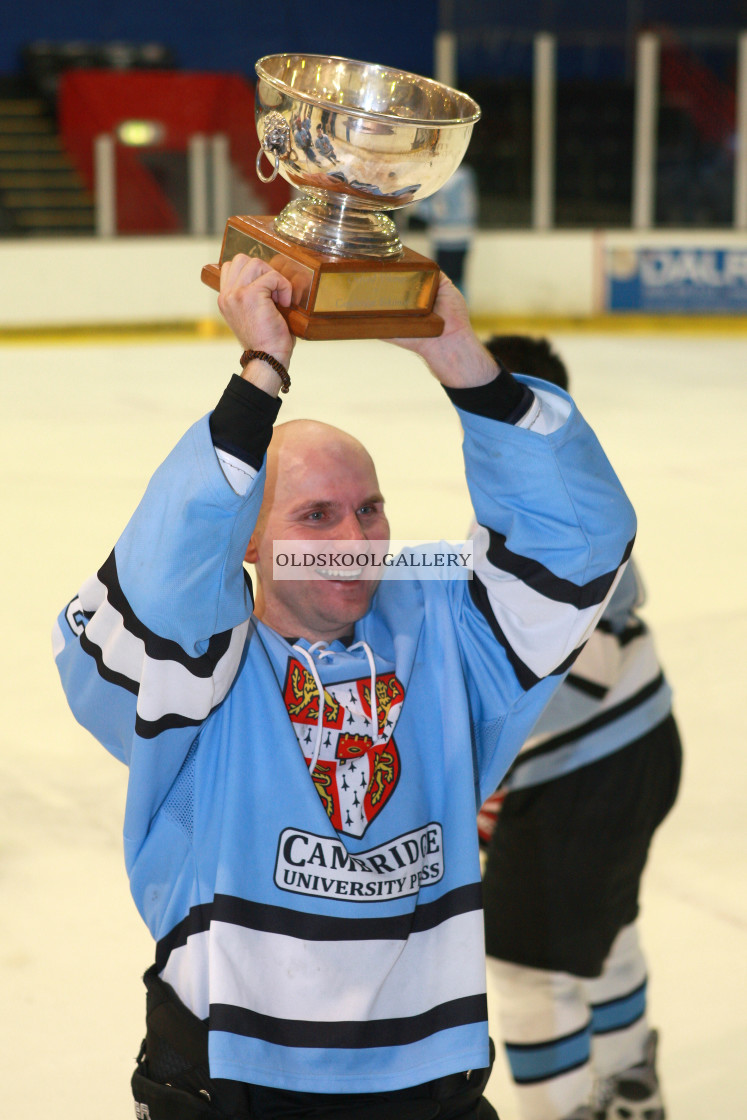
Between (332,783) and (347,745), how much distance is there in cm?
3

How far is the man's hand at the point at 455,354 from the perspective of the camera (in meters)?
1.16

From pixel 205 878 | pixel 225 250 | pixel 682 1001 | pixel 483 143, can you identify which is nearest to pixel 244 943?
pixel 205 878

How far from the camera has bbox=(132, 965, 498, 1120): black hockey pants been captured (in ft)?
3.73

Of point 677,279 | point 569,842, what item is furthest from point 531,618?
point 677,279

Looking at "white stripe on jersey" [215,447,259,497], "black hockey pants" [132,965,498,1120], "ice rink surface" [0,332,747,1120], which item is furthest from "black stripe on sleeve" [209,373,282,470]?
"black hockey pants" [132,965,498,1120]

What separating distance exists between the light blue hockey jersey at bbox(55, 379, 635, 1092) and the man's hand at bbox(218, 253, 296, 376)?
0.46ft

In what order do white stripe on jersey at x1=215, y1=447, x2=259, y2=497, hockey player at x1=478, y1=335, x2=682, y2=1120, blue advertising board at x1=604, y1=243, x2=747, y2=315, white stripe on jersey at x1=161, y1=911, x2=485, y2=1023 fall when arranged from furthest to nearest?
blue advertising board at x1=604, y1=243, x2=747, y2=315, hockey player at x1=478, y1=335, x2=682, y2=1120, white stripe on jersey at x1=161, y1=911, x2=485, y2=1023, white stripe on jersey at x1=215, y1=447, x2=259, y2=497

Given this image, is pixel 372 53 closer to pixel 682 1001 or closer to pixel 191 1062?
pixel 682 1001

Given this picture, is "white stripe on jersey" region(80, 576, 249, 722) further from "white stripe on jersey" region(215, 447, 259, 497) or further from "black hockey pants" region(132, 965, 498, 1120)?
"black hockey pants" region(132, 965, 498, 1120)

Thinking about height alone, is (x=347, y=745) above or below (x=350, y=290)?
below

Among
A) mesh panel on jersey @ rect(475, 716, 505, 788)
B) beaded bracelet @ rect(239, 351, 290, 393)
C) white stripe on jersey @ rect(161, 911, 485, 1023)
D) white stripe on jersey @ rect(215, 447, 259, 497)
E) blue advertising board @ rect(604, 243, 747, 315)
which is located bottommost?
blue advertising board @ rect(604, 243, 747, 315)

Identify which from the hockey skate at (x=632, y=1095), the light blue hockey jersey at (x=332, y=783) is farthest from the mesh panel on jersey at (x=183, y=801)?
the hockey skate at (x=632, y=1095)

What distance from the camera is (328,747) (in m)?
1.16

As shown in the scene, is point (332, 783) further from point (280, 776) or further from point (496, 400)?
point (496, 400)
